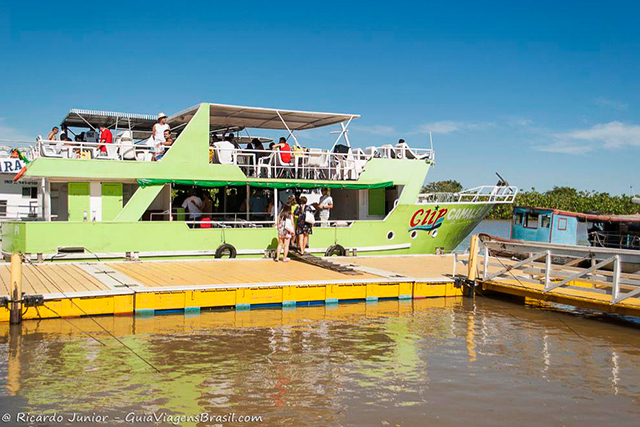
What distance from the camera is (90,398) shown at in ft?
22.7

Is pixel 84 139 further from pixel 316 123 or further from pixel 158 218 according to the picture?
pixel 316 123

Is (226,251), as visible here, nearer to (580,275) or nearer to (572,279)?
(572,279)

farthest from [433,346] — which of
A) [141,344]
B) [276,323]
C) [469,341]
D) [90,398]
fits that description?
[90,398]

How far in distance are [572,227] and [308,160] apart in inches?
394

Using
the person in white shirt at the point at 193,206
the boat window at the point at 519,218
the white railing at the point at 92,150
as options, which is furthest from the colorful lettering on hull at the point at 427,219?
the white railing at the point at 92,150

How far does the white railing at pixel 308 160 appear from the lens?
704 inches

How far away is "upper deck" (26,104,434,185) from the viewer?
16.0 metres

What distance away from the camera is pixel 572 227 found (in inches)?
854

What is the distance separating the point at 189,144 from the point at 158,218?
2.56 meters

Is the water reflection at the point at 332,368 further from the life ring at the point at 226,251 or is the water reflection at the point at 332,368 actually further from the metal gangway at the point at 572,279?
the life ring at the point at 226,251

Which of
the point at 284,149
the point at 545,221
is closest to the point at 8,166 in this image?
the point at 284,149

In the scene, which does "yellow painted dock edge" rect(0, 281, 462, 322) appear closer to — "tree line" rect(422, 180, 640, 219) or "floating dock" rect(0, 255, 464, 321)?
"floating dock" rect(0, 255, 464, 321)

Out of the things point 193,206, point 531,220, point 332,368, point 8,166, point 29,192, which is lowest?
point 332,368

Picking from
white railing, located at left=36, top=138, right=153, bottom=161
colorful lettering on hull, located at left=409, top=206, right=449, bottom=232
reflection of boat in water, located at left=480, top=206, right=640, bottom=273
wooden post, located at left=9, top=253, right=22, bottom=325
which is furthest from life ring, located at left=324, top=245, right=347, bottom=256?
wooden post, located at left=9, top=253, right=22, bottom=325
